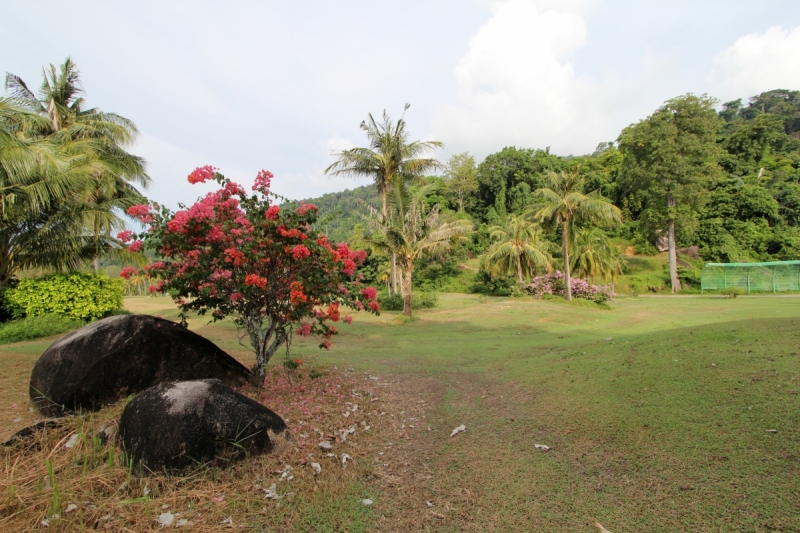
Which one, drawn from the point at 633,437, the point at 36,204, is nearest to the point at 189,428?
the point at 633,437

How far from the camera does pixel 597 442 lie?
4504 mm

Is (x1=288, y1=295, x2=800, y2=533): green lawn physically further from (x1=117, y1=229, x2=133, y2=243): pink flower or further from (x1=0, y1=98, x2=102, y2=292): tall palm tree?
(x1=0, y1=98, x2=102, y2=292): tall palm tree

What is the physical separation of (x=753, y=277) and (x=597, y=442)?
39333 millimetres

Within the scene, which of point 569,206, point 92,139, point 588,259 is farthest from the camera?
point 588,259

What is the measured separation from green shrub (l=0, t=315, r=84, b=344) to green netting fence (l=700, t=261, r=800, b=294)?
38.5m

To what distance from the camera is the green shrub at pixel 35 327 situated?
11392mm

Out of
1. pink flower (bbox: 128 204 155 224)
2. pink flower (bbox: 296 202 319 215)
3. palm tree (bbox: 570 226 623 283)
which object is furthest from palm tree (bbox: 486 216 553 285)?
pink flower (bbox: 128 204 155 224)

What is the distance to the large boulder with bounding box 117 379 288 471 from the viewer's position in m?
3.99

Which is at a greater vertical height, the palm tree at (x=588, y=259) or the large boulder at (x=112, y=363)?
the palm tree at (x=588, y=259)

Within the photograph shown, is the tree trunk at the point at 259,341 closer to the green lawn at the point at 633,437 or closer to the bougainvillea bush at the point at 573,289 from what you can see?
the green lawn at the point at 633,437

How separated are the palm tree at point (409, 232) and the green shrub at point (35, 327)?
1158 centimetres

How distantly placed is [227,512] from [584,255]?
31.7 m

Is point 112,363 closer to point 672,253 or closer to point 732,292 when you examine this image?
point 732,292

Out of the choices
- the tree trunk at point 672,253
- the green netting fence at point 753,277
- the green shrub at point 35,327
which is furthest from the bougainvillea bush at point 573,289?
the green shrub at point 35,327
